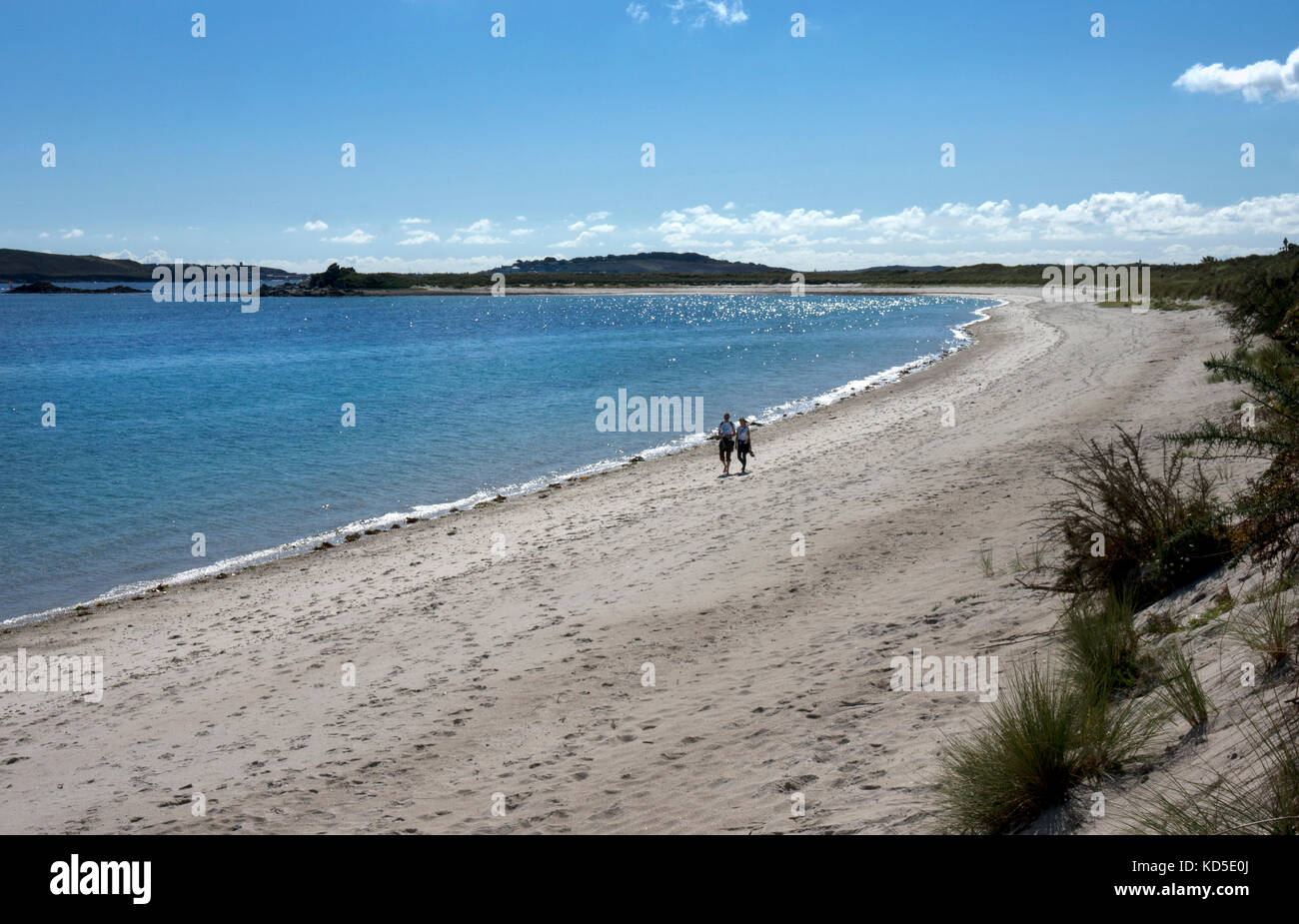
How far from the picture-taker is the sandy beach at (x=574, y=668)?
579 centimetres

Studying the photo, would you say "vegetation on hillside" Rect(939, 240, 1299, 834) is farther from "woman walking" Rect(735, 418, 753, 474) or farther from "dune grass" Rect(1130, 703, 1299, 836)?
"woman walking" Rect(735, 418, 753, 474)

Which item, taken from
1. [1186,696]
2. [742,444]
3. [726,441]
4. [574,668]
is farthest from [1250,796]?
[726,441]

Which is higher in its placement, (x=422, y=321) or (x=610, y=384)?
(x=422, y=321)

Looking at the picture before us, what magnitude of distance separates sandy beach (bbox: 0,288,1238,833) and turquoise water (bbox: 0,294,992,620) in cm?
316

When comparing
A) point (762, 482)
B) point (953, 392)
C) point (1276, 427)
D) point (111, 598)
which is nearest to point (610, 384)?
point (953, 392)

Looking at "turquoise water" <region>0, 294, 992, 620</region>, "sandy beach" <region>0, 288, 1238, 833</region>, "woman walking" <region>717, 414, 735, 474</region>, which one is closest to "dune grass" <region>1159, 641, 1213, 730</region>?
"sandy beach" <region>0, 288, 1238, 833</region>

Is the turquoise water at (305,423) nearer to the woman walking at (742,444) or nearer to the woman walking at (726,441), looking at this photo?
the woman walking at (726,441)

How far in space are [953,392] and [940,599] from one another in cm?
2121

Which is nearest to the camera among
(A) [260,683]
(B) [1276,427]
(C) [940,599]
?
(B) [1276,427]

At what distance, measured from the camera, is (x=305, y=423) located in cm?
2998
